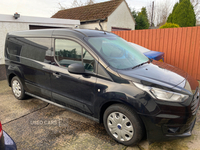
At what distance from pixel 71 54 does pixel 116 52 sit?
0.87m

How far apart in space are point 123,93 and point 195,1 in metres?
34.9

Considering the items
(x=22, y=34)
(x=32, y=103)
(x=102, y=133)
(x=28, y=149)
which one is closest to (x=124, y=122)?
(x=102, y=133)

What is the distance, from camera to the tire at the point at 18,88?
159 inches

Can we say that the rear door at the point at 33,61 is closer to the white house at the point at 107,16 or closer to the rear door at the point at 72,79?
the rear door at the point at 72,79

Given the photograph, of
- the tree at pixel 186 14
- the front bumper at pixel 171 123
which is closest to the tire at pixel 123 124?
the front bumper at pixel 171 123

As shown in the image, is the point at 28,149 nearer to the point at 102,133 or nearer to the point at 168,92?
the point at 102,133

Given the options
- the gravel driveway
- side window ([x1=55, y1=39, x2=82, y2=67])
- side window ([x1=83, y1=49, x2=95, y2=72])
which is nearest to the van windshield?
side window ([x1=83, y1=49, x2=95, y2=72])

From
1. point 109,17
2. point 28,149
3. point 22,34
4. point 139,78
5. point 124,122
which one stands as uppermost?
point 109,17

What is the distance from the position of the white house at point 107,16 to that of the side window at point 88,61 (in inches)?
385

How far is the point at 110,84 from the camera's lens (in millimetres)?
2393

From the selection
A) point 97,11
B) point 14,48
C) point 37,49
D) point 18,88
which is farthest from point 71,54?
point 97,11

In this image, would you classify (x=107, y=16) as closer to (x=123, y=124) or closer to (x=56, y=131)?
(x=56, y=131)

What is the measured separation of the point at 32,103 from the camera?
13.5 feet

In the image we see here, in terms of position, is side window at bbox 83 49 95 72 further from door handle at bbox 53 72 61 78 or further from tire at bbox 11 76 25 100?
tire at bbox 11 76 25 100
